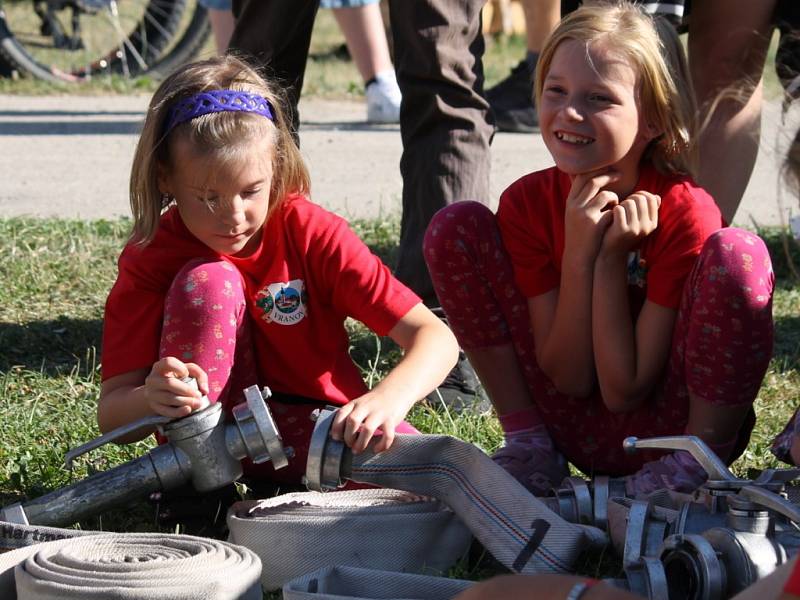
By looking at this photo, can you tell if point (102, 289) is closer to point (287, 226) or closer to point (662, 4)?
point (287, 226)

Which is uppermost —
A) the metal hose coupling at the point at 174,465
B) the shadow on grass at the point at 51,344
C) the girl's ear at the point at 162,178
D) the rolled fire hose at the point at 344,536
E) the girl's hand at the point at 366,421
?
the girl's ear at the point at 162,178

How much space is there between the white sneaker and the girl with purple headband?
3875mm

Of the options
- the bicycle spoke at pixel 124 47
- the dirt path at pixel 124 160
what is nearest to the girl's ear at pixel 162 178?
the dirt path at pixel 124 160

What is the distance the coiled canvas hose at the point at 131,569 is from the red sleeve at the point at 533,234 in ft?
2.91

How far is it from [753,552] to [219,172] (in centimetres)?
117

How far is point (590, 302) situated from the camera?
253 centimetres

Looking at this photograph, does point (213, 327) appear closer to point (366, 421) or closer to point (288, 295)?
point (288, 295)

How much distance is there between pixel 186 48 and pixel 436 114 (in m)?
5.78

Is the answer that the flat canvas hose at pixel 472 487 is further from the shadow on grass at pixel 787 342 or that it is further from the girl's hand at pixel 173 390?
the shadow on grass at pixel 787 342

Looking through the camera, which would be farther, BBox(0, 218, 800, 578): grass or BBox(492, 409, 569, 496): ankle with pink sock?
BBox(0, 218, 800, 578): grass

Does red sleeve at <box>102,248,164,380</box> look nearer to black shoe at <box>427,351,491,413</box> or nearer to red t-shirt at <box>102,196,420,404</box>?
red t-shirt at <box>102,196,420,404</box>

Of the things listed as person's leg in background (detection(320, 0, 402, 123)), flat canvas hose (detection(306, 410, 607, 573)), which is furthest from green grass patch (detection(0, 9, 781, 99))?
flat canvas hose (detection(306, 410, 607, 573))

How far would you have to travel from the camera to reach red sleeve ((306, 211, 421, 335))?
257cm

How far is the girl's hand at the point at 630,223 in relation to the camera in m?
2.46
